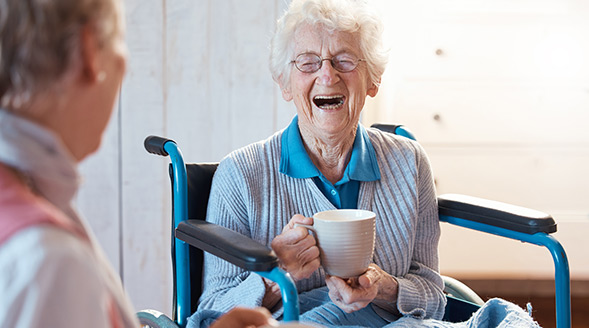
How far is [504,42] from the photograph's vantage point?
278cm

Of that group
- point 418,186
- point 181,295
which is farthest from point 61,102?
point 418,186

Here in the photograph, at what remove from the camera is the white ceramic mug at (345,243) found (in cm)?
115

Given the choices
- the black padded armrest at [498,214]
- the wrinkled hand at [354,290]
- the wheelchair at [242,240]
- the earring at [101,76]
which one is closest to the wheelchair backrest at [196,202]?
the wheelchair at [242,240]

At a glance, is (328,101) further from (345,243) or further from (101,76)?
(101,76)

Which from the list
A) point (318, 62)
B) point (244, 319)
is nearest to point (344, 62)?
point (318, 62)

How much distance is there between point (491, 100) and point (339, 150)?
1471mm

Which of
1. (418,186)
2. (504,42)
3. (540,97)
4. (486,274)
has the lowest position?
(486,274)

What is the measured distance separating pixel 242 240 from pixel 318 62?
54cm

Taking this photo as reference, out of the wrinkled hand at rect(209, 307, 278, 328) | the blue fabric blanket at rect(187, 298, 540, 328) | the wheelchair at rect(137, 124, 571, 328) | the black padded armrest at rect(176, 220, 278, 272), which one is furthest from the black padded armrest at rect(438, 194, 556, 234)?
the wrinkled hand at rect(209, 307, 278, 328)

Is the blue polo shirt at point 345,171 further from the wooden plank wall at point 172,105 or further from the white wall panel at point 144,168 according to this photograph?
the white wall panel at point 144,168

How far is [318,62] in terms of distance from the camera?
1.51m

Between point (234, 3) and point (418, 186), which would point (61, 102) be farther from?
point (234, 3)

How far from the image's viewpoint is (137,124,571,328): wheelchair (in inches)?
43.9

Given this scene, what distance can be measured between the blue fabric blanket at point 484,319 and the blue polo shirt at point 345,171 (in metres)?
0.31
